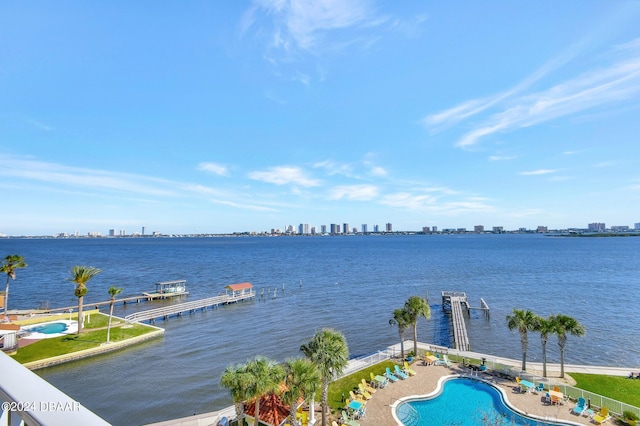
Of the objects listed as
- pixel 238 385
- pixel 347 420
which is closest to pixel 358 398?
pixel 347 420

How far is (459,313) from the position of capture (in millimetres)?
49031

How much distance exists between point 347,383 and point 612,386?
69.4 feet

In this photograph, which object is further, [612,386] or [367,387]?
[612,386]

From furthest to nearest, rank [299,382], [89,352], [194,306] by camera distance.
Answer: [194,306], [89,352], [299,382]

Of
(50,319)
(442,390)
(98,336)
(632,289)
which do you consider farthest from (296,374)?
(632,289)

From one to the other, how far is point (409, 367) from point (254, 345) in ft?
60.7

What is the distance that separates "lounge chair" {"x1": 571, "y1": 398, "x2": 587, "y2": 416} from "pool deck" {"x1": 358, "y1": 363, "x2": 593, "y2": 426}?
0.31 m

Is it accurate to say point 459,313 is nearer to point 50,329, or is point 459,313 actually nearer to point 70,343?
point 70,343

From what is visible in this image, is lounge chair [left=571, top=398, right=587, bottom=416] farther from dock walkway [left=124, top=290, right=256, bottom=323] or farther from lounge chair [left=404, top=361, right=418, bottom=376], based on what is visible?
dock walkway [left=124, top=290, right=256, bottom=323]

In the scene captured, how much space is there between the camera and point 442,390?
88.2 feet

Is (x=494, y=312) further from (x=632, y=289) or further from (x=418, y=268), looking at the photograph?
(x=418, y=268)

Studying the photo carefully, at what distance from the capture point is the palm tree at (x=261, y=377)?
17.3 meters

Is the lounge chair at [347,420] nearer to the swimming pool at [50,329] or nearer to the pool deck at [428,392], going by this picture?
the pool deck at [428,392]

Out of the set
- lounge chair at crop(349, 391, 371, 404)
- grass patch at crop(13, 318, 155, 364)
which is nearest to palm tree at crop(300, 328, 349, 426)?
lounge chair at crop(349, 391, 371, 404)
